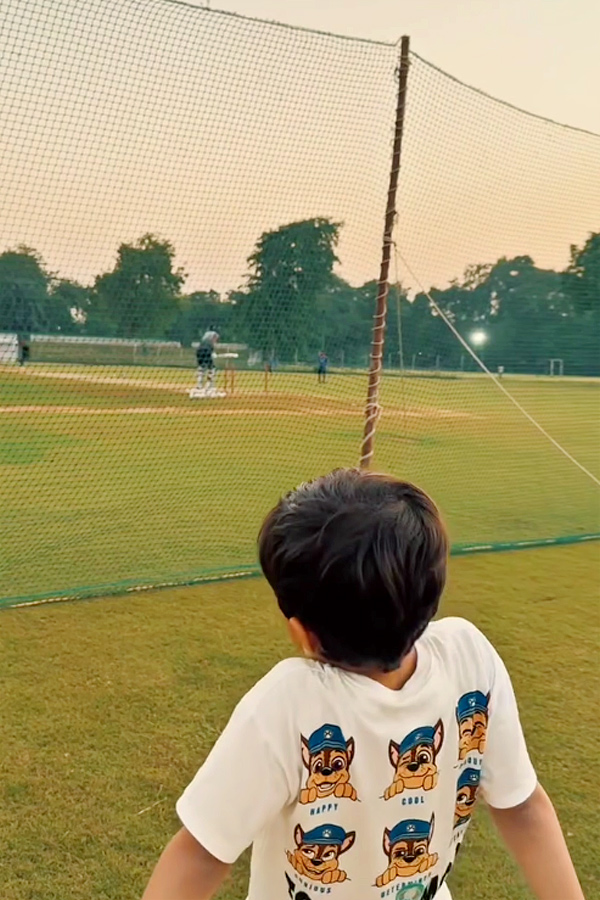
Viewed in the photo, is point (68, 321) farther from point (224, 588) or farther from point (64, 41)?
point (224, 588)

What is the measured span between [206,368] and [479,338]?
1898 mm

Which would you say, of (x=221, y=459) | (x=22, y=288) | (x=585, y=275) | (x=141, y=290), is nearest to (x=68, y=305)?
(x=22, y=288)

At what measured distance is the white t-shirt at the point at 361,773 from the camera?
2.40 ft

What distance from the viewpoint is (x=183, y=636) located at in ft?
10.3

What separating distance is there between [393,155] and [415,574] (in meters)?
3.49

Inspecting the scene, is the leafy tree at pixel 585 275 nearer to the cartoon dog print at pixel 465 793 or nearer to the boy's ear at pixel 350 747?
the cartoon dog print at pixel 465 793

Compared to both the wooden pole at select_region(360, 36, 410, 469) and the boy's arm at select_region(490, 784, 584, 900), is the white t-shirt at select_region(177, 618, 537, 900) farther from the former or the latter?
the wooden pole at select_region(360, 36, 410, 469)

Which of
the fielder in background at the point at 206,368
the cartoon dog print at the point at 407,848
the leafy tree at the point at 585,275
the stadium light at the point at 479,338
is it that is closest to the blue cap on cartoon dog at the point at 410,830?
the cartoon dog print at the point at 407,848

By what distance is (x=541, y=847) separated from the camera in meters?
0.90

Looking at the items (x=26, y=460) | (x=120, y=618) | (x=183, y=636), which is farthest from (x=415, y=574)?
(x=26, y=460)

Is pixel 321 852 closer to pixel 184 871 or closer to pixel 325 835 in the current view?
pixel 325 835

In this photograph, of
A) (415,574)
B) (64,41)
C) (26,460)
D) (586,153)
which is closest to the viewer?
(415,574)

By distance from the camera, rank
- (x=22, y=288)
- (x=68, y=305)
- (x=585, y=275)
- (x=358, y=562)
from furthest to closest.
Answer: (x=585, y=275)
(x=68, y=305)
(x=22, y=288)
(x=358, y=562)

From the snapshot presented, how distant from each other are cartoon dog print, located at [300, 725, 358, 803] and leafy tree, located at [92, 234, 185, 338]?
3.47m
